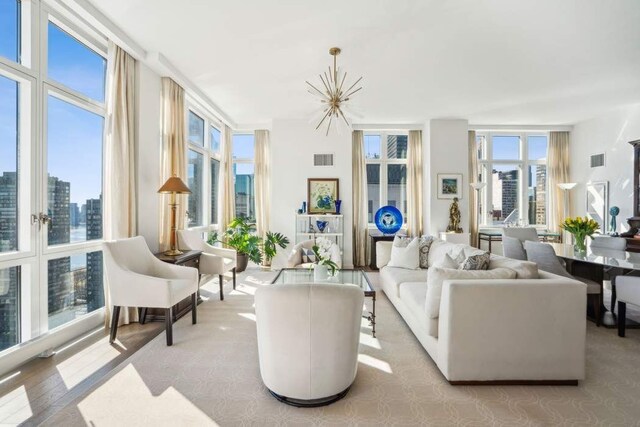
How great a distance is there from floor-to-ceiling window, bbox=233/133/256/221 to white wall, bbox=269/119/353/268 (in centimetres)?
90

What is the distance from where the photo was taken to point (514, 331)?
2143 millimetres

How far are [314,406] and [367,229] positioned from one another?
17.0ft

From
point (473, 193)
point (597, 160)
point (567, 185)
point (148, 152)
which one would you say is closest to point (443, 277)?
point (148, 152)

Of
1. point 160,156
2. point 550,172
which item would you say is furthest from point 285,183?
point 550,172

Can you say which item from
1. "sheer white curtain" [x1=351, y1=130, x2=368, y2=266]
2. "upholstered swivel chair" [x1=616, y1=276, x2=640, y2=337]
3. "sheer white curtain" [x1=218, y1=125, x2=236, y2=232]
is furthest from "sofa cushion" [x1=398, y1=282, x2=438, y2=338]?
"sheer white curtain" [x1=218, y1=125, x2=236, y2=232]

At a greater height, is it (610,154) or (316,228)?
(610,154)

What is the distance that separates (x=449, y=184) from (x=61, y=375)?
255 inches

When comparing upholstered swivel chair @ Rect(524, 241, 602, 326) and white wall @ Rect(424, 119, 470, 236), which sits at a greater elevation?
white wall @ Rect(424, 119, 470, 236)

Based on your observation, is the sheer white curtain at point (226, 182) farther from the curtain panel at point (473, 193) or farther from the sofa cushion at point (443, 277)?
the curtain panel at point (473, 193)

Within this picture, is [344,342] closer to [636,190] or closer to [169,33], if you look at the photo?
[169,33]

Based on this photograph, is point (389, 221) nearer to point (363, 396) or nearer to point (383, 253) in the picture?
point (383, 253)

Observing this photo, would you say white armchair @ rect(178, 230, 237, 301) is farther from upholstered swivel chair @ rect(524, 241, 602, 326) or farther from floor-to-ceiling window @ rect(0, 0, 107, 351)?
upholstered swivel chair @ rect(524, 241, 602, 326)

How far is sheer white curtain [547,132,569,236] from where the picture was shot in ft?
22.9

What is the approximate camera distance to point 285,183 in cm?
651
